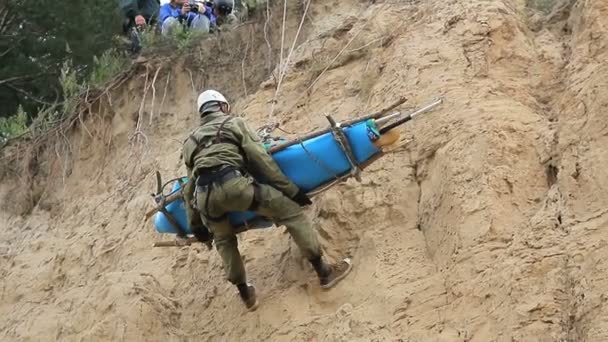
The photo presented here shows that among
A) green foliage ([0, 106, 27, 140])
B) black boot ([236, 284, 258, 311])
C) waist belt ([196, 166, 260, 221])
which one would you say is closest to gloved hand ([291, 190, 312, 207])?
waist belt ([196, 166, 260, 221])

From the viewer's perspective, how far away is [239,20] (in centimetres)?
1169

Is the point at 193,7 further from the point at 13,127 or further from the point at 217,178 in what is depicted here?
the point at 217,178

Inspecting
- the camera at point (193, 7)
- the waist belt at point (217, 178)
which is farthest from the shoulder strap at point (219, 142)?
the camera at point (193, 7)

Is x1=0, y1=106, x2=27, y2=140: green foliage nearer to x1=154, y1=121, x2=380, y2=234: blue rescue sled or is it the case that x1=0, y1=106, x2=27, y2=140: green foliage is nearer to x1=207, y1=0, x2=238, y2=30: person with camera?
x1=207, y1=0, x2=238, y2=30: person with camera

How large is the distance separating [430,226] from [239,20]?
16.1ft

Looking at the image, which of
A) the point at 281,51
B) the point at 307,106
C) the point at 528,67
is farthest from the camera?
the point at 281,51

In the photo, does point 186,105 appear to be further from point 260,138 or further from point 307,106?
point 260,138

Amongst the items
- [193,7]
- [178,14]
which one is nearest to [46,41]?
[178,14]

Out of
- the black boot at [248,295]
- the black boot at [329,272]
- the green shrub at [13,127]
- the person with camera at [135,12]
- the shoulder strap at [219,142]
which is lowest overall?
the black boot at [248,295]

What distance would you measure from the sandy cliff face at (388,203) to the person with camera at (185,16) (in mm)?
637

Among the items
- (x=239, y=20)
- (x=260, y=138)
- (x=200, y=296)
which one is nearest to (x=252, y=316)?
(x=200, y=296)

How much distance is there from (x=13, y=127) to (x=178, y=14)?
2.30m

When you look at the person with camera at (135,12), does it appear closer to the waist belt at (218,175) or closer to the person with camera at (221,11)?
the person with camera at (221,11)

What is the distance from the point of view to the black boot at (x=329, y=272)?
7.69 m
